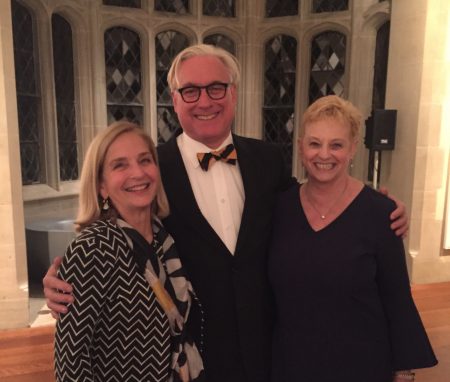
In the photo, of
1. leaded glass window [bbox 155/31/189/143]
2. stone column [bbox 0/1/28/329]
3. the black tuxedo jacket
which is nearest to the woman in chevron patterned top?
the black tuxedo jacket

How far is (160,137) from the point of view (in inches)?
261

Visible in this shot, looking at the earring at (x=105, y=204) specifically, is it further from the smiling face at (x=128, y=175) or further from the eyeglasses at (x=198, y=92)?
the eyeglasses at (x=198, y=92)

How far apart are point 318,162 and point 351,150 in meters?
0.13

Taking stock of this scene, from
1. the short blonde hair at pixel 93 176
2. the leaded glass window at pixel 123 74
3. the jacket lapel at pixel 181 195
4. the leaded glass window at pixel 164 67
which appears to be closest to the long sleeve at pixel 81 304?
the short blonde hair at pixel 93 176

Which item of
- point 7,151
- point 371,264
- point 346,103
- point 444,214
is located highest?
point 346,103

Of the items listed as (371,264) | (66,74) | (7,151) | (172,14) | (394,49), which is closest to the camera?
(371,264)

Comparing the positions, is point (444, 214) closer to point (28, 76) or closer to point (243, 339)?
point (243, 339)

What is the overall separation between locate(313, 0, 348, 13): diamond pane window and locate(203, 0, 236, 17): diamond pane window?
49.5 inches

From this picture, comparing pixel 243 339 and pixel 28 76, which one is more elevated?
pixel 28 76

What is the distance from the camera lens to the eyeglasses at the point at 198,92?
1598mm

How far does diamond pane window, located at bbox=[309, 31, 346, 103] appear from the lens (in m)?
6.19

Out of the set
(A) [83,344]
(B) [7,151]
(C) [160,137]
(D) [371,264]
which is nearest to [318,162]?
(D) [371,264]

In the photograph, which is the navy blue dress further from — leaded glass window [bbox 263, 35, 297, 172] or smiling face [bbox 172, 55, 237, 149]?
leaded glass window [bbox 263, 35, 297, 172]

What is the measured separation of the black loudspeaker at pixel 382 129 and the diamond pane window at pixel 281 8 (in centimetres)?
310
